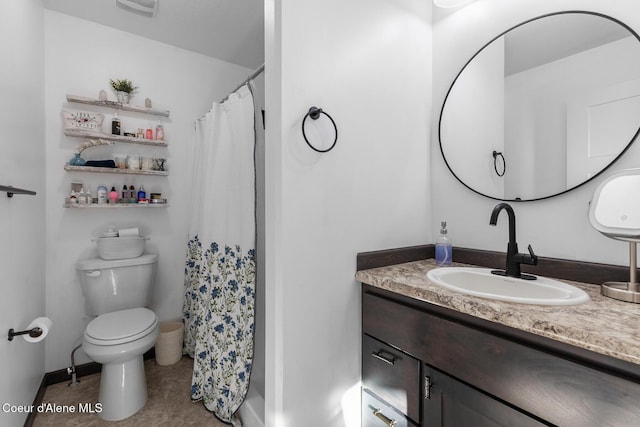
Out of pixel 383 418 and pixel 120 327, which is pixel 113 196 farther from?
pixel 383 418

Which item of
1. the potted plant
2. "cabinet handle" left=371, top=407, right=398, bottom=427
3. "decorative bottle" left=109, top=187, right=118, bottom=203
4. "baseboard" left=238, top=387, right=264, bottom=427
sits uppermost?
the potted plant

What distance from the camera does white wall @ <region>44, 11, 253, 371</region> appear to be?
1.98 m

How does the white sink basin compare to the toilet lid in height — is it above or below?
above

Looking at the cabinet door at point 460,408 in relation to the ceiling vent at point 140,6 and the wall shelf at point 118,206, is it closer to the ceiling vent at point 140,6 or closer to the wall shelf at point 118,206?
the wall shelf at point 118,206

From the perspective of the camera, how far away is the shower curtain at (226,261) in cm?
151

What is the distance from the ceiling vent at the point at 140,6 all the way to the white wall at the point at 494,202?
5.76ft

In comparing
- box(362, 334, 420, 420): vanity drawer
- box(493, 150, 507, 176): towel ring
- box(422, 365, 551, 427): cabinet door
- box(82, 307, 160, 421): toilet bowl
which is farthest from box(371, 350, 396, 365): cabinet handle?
box(82, 307, 160, 421): toilet bowl

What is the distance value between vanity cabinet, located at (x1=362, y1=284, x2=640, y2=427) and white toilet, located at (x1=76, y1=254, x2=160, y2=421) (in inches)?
53.6

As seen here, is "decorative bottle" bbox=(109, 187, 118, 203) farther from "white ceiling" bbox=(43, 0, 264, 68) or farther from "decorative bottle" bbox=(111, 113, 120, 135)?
"white ceiling" bbox=(43, 0, 264, 68)

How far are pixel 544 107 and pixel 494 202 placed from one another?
1.38ft

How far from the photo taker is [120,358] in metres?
1.60

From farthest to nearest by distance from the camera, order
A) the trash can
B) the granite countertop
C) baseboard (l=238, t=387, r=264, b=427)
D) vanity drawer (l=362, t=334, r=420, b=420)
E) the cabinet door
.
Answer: the trash can, baseboard (l=238, t=387, r=264, b=427), vanity drawer (l=362, t=334, r=420, b=420), the cabinet door, the granite countertop

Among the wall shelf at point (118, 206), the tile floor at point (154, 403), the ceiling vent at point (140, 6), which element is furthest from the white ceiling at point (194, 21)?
the tile floor at point (154, 403)

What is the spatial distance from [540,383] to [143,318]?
2.01 meters
